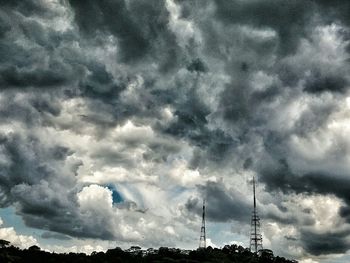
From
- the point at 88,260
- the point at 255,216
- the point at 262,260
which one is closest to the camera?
the point at 255,216

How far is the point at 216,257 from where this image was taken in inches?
6417

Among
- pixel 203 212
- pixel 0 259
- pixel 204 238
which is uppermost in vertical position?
pixel 203 212

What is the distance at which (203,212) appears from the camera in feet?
496

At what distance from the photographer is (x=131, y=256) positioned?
166 metres

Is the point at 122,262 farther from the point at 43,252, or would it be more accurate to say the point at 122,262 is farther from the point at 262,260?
the point at 262,260

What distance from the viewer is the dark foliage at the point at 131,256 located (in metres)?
149

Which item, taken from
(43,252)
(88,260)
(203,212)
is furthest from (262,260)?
(43,252)

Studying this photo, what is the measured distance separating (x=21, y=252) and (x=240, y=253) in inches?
3388

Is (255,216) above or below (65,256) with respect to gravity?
above

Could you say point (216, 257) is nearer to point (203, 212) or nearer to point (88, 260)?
point (203, 212)

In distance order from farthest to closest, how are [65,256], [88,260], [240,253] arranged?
1. [240,253]
2. [65,256]
3. [88,260]

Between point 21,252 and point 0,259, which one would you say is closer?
point 0,259

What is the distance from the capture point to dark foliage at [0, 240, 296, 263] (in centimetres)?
14911

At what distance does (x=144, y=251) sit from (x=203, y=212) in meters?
40.8
